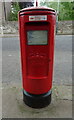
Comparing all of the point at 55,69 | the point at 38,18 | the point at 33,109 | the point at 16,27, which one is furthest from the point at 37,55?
the point at 16,27

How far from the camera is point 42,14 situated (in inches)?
78.0

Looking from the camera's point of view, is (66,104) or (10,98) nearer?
(66,104)

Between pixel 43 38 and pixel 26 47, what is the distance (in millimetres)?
291

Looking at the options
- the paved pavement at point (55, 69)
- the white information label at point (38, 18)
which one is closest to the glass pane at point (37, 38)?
the white information label at point (38, 18)

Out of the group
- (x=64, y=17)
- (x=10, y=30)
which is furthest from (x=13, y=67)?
(x=64, y=17)

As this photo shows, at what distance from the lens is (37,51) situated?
220 cm

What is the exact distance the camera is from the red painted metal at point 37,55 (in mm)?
2033

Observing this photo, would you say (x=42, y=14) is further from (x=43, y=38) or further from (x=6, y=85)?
(x=6, y=85)

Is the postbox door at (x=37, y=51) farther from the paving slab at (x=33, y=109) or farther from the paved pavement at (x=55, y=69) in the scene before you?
the paved pavement at (x=55, y=69)

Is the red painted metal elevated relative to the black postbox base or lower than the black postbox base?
elevated

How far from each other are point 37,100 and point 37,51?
2.74ft

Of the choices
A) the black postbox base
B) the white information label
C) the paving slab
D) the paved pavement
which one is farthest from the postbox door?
the paved pavement

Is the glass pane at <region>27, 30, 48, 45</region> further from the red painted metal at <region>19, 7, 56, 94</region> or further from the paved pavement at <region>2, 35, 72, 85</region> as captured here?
the paved pavement at <region>2, 35, 72, 85</region>

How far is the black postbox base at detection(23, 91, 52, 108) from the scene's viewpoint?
242 cm
